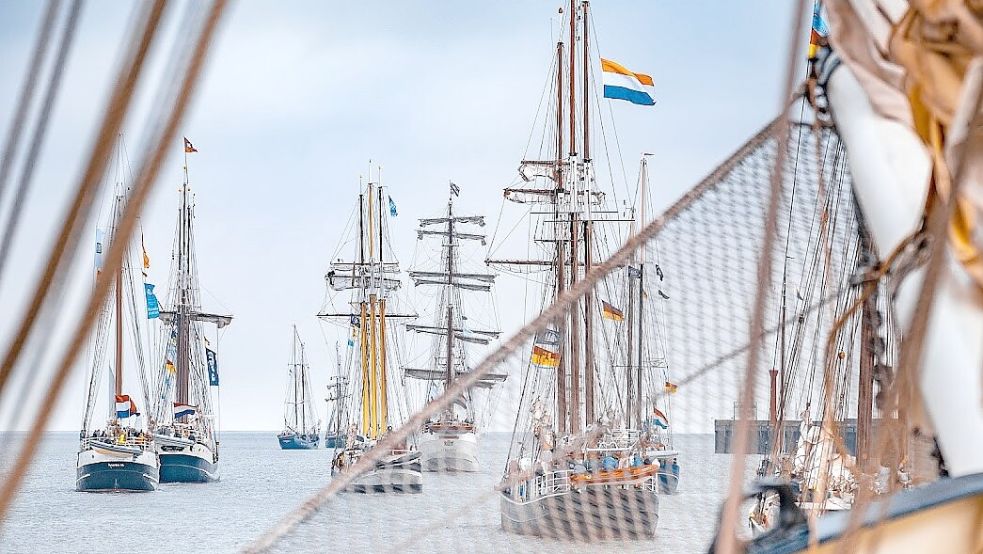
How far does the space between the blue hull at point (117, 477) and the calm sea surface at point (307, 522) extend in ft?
1.42

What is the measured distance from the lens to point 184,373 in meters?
43.9

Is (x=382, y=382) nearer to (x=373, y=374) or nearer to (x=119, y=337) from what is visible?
(x=373, y=374)

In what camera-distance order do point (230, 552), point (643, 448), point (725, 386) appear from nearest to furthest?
point (725, 386) < point (643, 448) < point (230, 552)

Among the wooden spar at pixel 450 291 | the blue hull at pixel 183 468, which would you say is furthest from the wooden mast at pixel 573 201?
the blue hull at pixel 183 468

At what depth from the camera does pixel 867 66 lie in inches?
81.2

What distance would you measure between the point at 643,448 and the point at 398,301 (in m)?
23.2

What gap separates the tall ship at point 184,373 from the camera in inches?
1673

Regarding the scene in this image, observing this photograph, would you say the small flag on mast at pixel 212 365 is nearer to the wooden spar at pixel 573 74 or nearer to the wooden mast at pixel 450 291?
the wooden mast at pixel 450 291

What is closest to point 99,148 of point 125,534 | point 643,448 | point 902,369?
point 902,369

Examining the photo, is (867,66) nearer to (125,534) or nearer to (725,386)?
(725,386)

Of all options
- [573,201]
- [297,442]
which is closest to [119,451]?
[573,201]

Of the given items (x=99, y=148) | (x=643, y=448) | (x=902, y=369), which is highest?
(x=99, y=148)

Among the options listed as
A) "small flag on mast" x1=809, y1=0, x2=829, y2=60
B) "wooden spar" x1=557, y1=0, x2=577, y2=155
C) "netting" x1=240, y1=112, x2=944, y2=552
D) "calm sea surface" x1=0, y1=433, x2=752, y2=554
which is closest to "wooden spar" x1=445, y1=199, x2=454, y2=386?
"calm sea surface" x1=0, y1=433, x2=752, y2=554

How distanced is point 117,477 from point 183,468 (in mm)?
4885
